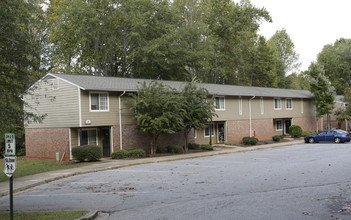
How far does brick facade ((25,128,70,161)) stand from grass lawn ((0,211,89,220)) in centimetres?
1706

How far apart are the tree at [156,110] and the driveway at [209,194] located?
29.2ft

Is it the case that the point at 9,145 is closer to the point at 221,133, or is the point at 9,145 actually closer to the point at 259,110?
the point at 221,133

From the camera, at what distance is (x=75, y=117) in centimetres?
2567

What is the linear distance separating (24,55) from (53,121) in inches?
637

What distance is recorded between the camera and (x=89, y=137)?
27.8 m

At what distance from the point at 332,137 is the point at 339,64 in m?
45.9

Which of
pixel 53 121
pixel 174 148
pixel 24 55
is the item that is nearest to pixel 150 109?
pixel 174 148

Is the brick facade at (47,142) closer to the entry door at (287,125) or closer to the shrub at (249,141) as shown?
the shrub at (249,141)

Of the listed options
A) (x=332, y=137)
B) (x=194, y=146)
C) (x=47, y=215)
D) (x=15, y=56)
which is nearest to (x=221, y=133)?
(x=194, y=146)

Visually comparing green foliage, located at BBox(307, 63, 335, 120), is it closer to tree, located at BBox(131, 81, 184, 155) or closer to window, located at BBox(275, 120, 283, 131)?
window, located at BBox(275, 120, 283, 131)

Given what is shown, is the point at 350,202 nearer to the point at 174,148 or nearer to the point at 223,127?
the point at 174,148

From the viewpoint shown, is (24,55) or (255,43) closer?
(24,55)

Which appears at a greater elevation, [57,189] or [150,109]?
[150,109]

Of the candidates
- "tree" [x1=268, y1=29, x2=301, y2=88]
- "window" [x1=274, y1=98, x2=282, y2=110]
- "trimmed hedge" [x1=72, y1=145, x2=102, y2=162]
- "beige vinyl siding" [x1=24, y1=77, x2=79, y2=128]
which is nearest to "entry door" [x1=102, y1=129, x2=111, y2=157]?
"beige vinyl siding" [x1=24, y1=77, x2=79, y2=128]
